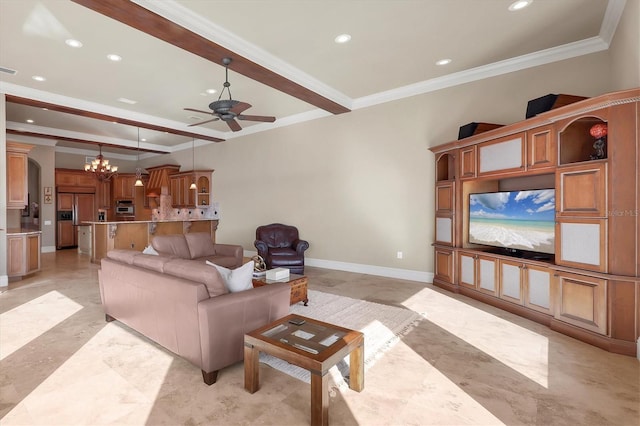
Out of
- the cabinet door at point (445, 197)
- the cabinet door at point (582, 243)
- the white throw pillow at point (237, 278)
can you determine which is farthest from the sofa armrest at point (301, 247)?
the cabinet door at point (582, 243)

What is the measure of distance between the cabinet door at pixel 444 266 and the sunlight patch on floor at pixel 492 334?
467mm

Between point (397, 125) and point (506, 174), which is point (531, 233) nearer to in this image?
point (506, 174)

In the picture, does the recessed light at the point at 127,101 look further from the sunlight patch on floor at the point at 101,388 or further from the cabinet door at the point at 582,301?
the cabinet door at the point at 582,301

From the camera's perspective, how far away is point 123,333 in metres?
3.28

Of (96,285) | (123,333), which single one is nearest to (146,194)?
(96,285)

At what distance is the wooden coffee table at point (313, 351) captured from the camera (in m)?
1.82

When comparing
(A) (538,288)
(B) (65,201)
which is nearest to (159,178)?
(B) (65,201)

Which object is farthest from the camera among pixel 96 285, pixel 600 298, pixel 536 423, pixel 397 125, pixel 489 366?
pixel 397 125

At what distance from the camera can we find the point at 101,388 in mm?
2271

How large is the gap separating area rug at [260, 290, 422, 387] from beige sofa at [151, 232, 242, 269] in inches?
64.3

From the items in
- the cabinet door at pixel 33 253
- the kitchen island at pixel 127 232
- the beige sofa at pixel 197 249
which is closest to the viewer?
the beige sofa at pixel 197 249

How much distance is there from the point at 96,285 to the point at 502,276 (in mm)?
6271

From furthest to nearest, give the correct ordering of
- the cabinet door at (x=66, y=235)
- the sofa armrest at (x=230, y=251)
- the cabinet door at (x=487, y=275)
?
1. the cabinet door at (x=66, y=235)
2. the sofa armrest at (x=230, y=251)
3. the cabinet door at (x=487, y=275)

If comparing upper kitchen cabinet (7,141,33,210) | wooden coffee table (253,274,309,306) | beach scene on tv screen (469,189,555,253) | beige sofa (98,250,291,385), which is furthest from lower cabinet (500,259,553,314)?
upper kitchen cabinet (7,141,33,210)
